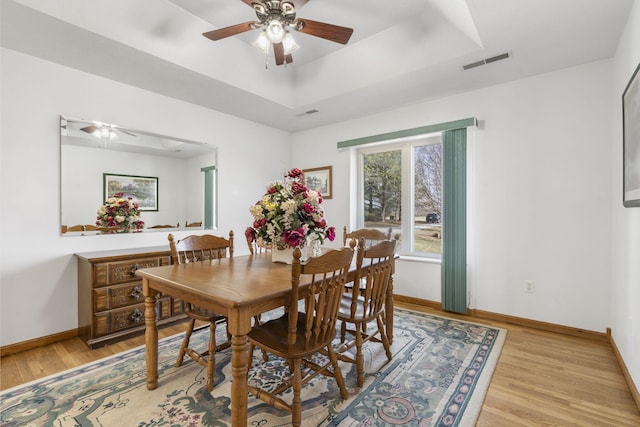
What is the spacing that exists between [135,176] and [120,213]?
407 millimetres

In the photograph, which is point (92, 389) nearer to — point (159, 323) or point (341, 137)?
point (159, 323)

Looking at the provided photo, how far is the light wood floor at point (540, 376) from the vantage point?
1638 millimetres

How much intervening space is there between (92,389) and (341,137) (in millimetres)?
3636

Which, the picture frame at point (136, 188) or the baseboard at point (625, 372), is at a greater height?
the picture frame at point (136, 188)

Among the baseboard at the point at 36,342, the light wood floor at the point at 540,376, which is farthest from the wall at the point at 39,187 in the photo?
the light wood floor at the point at 540,376

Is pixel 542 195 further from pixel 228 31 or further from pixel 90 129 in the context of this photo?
pixel 90 129

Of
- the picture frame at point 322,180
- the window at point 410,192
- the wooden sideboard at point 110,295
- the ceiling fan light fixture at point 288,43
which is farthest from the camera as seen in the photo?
the picture frame at point 322,180

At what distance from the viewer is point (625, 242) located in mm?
2049

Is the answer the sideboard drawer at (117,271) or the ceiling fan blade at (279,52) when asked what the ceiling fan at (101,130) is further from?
the ceiling fan blade at (279,52)

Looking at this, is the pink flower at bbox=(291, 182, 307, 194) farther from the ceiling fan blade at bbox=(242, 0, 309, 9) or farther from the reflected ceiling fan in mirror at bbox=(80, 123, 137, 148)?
the reflected ceiling fan in mirror at bbox=(80, 123, 137, 148)

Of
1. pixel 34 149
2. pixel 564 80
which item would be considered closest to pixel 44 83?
pixel 34 149

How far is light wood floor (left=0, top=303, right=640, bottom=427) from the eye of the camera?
64.5 inches

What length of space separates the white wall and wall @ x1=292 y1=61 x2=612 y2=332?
5.0 inches

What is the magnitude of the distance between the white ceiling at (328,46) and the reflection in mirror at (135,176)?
54 cm
